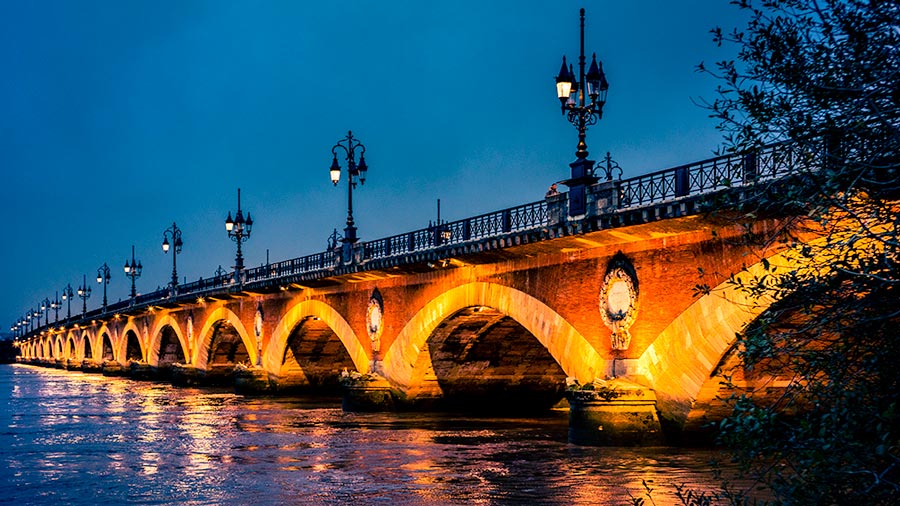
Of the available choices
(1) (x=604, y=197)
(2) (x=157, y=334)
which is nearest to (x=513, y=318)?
(1) (x=604, y=197)

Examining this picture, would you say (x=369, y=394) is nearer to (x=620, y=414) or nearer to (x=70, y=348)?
(x=620, y=414)

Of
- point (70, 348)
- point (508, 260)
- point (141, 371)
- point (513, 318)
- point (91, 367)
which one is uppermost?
point (508, 260)

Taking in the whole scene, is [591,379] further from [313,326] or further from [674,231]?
[313,326]

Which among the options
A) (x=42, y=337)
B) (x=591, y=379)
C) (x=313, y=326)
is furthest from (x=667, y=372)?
(x=42, y=337)

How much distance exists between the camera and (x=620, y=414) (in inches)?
712

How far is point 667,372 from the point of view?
703 inches

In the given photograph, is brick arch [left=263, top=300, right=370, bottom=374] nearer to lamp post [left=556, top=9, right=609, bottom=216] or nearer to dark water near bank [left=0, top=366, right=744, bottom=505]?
dark water near bank [left=0, top=366, right=744, bottom=505]

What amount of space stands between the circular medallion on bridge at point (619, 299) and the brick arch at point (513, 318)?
776mm

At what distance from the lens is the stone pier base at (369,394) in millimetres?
28281

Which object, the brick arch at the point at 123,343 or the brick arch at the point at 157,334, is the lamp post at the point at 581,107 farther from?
the brick arch at the point at 123,343

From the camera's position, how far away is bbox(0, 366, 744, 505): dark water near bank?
44.8 feet

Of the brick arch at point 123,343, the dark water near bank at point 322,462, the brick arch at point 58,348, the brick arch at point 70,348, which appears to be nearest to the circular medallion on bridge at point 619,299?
the dark water near bank at point 322,462

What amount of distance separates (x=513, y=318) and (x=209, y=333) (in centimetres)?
2845

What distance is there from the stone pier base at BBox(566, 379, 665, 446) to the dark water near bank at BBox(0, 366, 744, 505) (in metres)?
0.39
